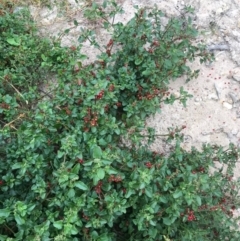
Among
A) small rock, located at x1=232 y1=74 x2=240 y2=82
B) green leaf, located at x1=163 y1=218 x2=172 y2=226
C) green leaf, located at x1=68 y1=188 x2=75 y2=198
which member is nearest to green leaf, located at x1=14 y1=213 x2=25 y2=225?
green leaf, located at x1=68 y1=188 x2=75 y2=198

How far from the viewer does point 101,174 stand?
248cm

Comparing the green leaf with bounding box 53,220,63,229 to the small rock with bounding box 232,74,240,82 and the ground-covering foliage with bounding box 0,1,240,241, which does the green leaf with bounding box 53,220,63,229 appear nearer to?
the ground-covering foliage with bounding box 0,1,240,241

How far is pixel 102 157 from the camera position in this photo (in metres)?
2.55

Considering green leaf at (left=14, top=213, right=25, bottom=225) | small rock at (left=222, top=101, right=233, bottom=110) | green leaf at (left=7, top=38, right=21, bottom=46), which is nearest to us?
green leaf at (left=14, top=213, right=25, bottom=225)

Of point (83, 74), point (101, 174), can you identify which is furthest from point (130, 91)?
point (101, 174)

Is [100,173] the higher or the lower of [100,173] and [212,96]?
the higher

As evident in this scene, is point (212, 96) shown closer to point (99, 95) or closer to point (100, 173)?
point (99, 95)

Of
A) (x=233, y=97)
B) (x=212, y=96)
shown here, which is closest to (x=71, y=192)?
(x=212, y=96)

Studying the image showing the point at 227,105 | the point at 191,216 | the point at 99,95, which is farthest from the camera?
the point at 227,105

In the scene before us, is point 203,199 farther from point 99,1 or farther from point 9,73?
point 99,1

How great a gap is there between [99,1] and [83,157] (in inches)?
81.8

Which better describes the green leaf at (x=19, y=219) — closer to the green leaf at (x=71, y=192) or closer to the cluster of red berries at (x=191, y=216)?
the green leaf at (x=71, y=192)

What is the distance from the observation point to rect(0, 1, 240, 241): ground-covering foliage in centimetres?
262

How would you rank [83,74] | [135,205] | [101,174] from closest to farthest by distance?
[101,174], [135,205], [83,74]
